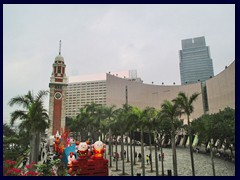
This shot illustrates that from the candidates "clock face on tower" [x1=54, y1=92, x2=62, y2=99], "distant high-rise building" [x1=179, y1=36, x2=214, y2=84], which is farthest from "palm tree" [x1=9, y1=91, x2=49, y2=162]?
"distant high-rise building" [x1=179, y1=36, x2=214, y2=84]

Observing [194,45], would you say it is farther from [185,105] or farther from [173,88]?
[185,105]

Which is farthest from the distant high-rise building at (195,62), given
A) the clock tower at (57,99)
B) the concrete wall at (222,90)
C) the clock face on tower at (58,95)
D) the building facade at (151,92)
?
the clock face on tower at (58,95)

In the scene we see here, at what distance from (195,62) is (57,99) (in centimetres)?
14217

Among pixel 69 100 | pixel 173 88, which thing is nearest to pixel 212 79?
pixel 173 88

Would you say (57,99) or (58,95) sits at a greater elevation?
(58,95)

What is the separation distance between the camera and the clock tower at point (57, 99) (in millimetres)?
45938

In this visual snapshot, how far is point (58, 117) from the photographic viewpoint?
1832 inches

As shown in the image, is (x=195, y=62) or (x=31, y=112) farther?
(x=195, y=62)

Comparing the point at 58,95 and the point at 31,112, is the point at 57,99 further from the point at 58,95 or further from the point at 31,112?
the point at 31,112

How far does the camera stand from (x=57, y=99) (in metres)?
47.1

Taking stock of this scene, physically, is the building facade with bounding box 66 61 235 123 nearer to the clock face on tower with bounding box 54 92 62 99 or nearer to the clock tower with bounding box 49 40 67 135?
the clock tower with bounding box 49 40 67 135

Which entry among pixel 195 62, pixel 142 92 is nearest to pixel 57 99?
pixel 142 92

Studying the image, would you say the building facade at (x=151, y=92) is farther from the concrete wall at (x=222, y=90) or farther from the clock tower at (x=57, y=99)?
the clock tower at (x=57, y=99)
